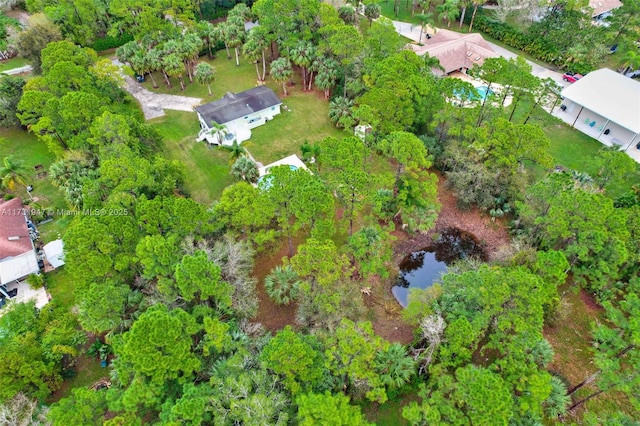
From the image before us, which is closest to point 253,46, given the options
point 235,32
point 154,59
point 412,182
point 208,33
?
point 235,32

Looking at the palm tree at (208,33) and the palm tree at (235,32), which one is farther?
the palm tree at (208,33)

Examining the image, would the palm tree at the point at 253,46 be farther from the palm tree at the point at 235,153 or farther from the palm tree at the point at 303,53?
the palm tree at the point at 235,153

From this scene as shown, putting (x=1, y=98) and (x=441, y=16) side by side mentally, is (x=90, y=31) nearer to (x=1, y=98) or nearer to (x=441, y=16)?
(x=1, y=98)

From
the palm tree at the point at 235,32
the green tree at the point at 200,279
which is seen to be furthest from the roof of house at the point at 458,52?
the green tree at the point at 200,279

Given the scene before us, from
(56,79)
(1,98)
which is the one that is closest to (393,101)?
(56,79)

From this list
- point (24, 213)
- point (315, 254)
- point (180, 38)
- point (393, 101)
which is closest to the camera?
point (315, 254)

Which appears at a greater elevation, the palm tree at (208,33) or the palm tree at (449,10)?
the palm tree at (449,10)
